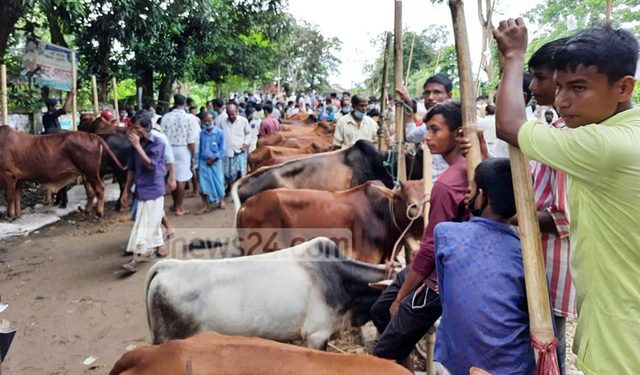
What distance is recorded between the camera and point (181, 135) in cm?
875

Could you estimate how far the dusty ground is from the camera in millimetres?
4359

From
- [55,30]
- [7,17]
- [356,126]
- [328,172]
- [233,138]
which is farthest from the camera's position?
[55,30]

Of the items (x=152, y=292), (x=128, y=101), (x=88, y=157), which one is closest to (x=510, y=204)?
(x=152, y=292)

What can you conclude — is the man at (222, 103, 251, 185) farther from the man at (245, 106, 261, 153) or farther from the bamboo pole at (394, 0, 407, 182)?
the bamboo pole at (394, 0, 407, 182)

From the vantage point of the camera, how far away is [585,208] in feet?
5.18

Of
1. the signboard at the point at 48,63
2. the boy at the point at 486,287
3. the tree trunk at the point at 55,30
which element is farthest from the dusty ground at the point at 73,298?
the tree trunk at the point at 55,30

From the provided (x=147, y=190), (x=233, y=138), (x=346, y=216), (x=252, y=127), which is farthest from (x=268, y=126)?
(x=346, y=216)

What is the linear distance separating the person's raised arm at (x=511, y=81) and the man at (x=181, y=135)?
295 inches

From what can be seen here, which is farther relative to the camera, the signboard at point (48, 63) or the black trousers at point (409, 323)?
the signboard at point (48, 63)

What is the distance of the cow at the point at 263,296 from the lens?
353cm

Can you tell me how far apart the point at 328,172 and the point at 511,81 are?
208 inches

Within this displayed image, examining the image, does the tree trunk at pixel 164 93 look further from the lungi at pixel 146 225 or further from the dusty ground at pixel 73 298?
the lungi at pixel 146 225

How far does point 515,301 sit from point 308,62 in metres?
46.0

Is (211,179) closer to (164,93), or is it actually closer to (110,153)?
(110,153)
